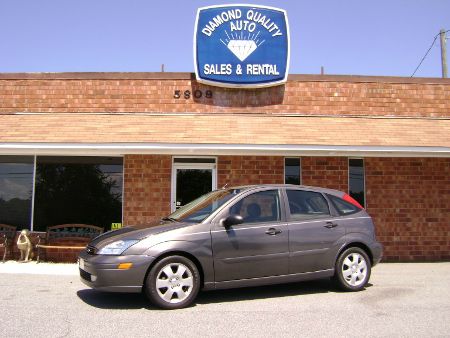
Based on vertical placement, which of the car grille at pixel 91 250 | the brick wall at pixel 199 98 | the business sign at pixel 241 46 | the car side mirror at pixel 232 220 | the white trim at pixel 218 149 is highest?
the business sign at pixel 241 46

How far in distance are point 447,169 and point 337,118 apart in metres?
2.84

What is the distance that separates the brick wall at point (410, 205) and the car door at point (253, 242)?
196 inches

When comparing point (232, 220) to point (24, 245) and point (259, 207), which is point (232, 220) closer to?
point (259, 207)

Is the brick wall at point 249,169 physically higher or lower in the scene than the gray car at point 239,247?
higher

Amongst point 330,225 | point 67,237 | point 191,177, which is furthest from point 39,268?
point 330,225

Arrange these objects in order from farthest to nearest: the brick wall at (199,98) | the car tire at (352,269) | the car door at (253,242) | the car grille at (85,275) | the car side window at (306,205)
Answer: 1. the brick wall at (199,98)
2. the car tire at (352,269)
3. the car side window at (306,205)
4. the car door at (253,242)
5. the car grille at (85,275)

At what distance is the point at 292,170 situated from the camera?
10.8m

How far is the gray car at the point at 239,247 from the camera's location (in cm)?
577

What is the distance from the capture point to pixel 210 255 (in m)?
5.99

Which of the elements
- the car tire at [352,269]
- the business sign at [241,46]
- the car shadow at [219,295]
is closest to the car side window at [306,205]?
the car tire at [352,269]

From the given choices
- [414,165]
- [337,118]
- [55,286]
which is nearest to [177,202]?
[55,286]

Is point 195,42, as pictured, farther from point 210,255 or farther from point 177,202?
point 210,255

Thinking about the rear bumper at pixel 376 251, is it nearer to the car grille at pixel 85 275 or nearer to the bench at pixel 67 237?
the car grille at pixel 85 275

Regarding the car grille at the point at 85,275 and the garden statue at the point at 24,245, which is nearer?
the car grille at the point at 85,275
